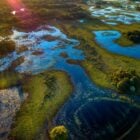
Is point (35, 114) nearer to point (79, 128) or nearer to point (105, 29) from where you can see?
point (79, 128)

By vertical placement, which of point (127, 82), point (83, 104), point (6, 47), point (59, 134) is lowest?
point (6, 47)

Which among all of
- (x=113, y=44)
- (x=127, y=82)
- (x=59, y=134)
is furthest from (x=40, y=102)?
(x=113, y=44)

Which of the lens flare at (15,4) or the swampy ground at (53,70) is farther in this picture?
the lens flare at (15,4)

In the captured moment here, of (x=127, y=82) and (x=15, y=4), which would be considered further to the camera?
(x=15, y=4)

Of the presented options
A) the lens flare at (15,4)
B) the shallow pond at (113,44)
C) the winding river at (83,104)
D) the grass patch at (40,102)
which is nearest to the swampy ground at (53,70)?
the grass patch at (40,102)

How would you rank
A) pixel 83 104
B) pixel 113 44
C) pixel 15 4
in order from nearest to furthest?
→ pixel 83 104
pixel 113 44
pixel 15 4

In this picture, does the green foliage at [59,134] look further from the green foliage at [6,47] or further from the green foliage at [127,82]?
the green foliage at [6,47]

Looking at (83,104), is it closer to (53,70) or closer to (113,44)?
(53,70)
